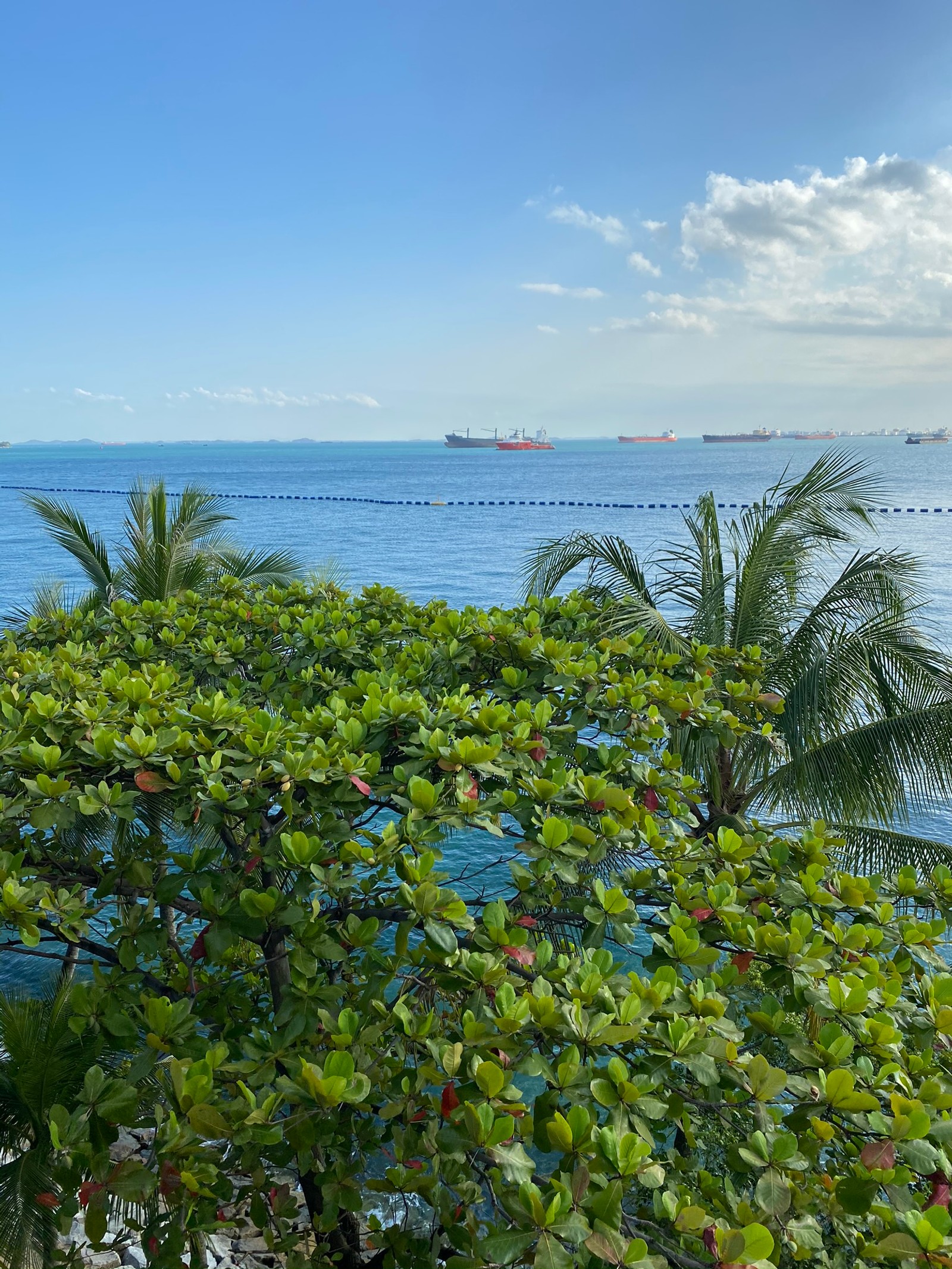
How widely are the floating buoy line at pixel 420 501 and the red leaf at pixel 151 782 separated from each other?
5915cm

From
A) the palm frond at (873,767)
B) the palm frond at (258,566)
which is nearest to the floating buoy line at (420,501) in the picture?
the palm frond at (258,566)

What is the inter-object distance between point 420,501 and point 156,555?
228 ft

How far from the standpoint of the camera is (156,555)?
9.56 meters

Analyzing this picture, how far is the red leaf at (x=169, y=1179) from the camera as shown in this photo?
201 centimetres

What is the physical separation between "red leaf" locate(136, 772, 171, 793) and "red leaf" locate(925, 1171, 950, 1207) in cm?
238

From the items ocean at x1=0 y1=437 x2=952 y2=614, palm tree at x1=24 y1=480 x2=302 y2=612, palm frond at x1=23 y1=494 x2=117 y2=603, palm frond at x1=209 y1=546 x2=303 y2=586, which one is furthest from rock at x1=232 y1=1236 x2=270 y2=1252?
ocean at x1=0 y1=437 x2=952 y2=614

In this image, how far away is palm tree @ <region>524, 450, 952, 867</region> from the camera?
6484mm

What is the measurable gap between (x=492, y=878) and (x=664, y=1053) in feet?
32.0

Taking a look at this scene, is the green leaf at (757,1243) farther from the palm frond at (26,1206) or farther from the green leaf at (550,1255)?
the palm frond at (26,1206)

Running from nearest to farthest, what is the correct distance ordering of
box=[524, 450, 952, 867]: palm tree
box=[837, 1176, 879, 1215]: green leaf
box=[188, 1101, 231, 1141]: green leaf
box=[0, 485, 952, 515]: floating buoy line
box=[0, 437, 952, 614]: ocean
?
box=[837, 1176, 879, 1215]: green leaf
box=[188, 1101, 231, 1141]: green leaf
box=[524, 450, 952, 867]: palm tree
box=[0, 437, 952, 614]: ocean
box=[0, 485, 952, 515]: floating buoy line

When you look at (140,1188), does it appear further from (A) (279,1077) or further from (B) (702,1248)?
(B) (702,1248)

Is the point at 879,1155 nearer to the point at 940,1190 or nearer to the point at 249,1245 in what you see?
the point at 940,1190

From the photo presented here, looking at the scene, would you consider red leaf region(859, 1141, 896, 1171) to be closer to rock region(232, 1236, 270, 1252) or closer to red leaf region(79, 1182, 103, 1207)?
red leaf region(79, 1182, 103, 1207)

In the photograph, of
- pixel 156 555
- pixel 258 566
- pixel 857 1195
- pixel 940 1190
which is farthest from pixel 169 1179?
pixel 258 566
